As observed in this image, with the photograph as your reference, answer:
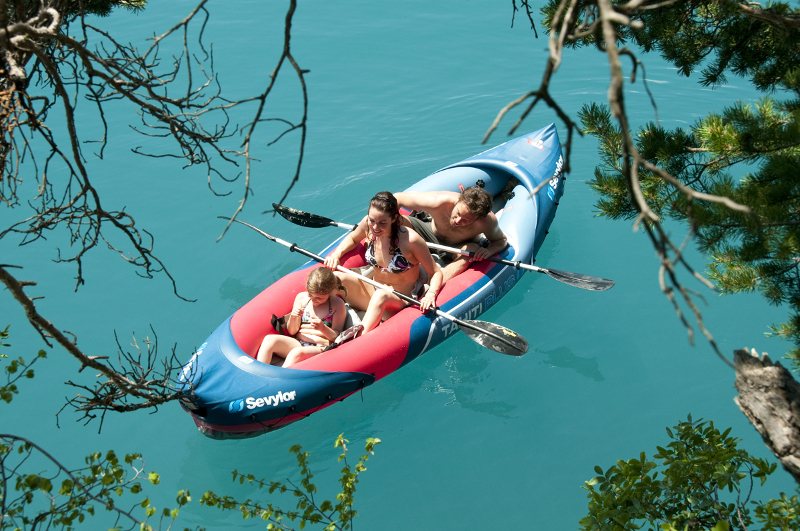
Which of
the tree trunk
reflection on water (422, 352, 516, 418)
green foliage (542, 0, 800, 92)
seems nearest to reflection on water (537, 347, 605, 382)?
reflection on water (422, 352, 516, 418)

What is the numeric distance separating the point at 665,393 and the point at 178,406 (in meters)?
4.04

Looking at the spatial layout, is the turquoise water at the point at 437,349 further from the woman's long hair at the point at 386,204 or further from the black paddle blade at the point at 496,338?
the woman's long hair at the point at 386,204

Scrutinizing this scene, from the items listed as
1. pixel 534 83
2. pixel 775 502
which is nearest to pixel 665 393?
pixel 775 502

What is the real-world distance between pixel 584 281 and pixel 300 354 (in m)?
2.53

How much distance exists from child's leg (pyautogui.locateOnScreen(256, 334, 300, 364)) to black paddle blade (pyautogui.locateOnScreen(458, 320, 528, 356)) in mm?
1370

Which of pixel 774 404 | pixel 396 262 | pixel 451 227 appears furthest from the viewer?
pixel 451 227

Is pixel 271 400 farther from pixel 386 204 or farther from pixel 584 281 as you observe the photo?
pixel 584 281

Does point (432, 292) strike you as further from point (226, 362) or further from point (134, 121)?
point (134, 121)

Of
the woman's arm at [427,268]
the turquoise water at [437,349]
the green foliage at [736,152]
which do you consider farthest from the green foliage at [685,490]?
the woman's arm at [427,268]

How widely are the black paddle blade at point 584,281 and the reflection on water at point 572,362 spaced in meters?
0.61

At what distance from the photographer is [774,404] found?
2.30 meters

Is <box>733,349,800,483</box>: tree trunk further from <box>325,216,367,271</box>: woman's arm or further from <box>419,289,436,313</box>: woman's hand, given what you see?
<box>325,216,367,271</box>: woman's arm

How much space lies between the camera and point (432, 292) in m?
4.91

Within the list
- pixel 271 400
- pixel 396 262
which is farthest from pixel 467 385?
pixel 271 400
